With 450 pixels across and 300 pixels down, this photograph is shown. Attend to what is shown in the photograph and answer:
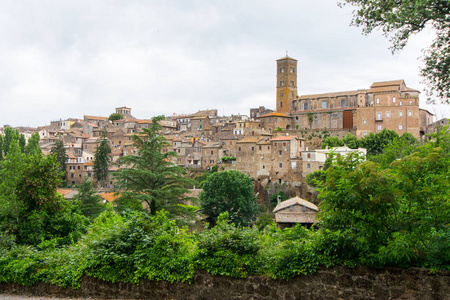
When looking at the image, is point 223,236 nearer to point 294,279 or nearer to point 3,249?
point 294,279

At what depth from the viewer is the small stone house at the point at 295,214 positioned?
34228 millimetres

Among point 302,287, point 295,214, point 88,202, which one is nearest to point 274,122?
point 295,214

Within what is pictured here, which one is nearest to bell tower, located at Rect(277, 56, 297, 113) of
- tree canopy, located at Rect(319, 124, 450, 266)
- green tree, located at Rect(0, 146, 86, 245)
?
green tree, located at Rect(0, 146, 86, 245)

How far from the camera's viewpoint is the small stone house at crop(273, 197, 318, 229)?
34.2 metres

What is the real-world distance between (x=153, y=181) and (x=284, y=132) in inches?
1936

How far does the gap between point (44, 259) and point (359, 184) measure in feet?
28.8

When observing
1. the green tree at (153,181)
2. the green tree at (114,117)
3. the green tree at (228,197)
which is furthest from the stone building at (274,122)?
the green tree at (153,181)

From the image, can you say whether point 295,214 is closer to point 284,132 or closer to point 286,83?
point 284,132

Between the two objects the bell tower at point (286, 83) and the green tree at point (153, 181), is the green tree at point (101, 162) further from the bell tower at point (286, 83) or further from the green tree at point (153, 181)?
the green tree at point (153, 181)

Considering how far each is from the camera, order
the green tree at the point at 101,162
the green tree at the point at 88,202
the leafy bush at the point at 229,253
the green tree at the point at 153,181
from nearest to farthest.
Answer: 1. the leafy bush at the point at 229,253
2. the green tree at the point at 153,181
3. the green tree at the point at 88,202
4. the green tree at the point at 101,162

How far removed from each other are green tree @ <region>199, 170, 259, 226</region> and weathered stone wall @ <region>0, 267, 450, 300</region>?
97.4 ft

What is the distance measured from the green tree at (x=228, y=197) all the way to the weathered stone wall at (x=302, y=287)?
29676 mm

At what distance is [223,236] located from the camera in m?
8.89

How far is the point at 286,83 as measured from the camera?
81625 mm
